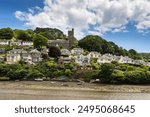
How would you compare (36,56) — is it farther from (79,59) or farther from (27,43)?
(27,43)

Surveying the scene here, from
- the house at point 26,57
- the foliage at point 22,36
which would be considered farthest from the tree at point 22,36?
the house at point 26,57

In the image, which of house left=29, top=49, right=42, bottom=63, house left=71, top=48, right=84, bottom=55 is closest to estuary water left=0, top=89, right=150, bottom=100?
house left=29, top=49, right=42, bottom=63

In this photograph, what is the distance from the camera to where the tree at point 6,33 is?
5634cm

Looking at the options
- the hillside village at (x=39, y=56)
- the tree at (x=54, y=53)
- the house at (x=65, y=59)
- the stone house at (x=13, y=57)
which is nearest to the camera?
the stone house at (x=13, y=57)

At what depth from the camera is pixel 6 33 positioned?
56.6 m

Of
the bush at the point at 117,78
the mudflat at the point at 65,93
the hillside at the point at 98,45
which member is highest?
the hillside at the point at 98,45

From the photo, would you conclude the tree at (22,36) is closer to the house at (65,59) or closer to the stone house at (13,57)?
the stone house at (13,57)

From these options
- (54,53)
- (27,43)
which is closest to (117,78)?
(54,53)

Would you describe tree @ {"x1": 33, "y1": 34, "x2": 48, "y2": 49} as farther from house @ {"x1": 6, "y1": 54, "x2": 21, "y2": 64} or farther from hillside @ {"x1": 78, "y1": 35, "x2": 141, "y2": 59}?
hillside @ {"x1": 78, "y1": 35, "x2": 141, "y2": 59}

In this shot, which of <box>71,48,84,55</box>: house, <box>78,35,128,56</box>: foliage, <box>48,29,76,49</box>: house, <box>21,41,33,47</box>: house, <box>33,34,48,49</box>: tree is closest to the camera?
<box>33,34,48,49</box>: tree

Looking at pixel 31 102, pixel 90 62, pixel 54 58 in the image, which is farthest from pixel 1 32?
pixel 31 102

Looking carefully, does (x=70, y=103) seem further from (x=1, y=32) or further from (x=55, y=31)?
(x=55, y=31)

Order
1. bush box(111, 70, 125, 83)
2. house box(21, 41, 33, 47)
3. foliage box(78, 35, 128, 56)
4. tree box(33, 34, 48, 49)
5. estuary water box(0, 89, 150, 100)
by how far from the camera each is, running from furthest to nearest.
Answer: foliage box(78, 35, 128, 56) < house box(21, 41, 33, 47) < tree box(33, 34, 48, 49) < bush box(111, 70, 125, 83) < estuary water box(0, 89, 150, 100)

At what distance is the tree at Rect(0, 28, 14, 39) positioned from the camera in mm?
56344
